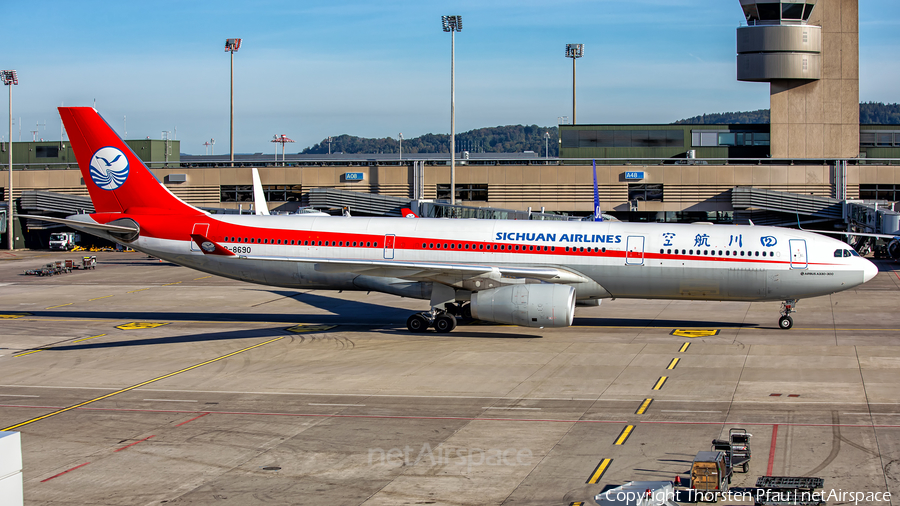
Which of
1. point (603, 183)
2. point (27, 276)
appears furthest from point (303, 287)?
point (603, 183)

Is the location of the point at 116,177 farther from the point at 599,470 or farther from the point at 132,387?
the point at 599,470

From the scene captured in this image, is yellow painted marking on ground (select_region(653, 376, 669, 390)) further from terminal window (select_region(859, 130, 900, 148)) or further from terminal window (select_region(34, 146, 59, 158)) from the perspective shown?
terminal window (select_region(34, 146, 59, 158))

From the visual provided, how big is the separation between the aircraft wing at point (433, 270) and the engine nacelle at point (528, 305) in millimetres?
1458

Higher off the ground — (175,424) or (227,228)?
(227,228)

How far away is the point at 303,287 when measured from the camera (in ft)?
107

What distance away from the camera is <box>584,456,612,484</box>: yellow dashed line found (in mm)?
14567

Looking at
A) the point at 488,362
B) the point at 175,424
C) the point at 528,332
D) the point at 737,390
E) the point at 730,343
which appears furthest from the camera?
the point at 528,332

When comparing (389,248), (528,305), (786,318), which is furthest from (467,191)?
(528,305)

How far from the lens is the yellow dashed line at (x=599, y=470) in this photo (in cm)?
1457

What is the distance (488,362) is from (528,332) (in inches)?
234

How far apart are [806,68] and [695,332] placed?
53.0 m

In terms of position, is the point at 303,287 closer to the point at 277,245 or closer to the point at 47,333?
the point at 277,245

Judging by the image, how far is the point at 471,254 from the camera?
3103 centimetres

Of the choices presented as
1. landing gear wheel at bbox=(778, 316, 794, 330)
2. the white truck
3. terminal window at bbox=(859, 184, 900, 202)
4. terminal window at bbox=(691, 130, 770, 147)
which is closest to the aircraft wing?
landing gear wheel at bbox=(778, 316, 794, 330)
